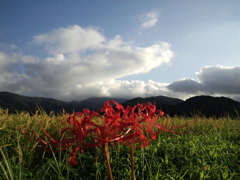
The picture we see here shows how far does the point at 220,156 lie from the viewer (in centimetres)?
418

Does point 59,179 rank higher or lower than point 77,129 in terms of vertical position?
lower

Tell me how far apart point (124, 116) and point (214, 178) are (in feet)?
8.11

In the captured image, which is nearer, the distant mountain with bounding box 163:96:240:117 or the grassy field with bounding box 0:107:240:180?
the grassy field with bounding box 0:107:240:180

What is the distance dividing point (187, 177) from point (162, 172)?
0.37 m

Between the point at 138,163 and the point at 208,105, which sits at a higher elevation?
the point at 208,105

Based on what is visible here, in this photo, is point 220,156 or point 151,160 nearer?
point 151,160

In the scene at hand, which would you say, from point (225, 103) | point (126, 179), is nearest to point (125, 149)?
point (126, 179)

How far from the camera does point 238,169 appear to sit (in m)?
3.86

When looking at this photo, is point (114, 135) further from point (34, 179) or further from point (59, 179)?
point (34, 179)

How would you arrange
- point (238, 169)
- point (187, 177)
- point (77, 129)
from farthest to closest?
point (238, 169)
point (187, 177)
point (77, 129)

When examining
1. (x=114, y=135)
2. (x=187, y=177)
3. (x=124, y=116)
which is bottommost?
(x=187, y=177)

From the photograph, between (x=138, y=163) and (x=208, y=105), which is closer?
(x=138, y=163)

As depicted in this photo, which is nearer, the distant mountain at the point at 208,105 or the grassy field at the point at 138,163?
the grassy field at the point at 138,163

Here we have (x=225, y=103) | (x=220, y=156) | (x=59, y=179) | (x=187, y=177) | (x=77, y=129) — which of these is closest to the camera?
(x=77, y=129)
